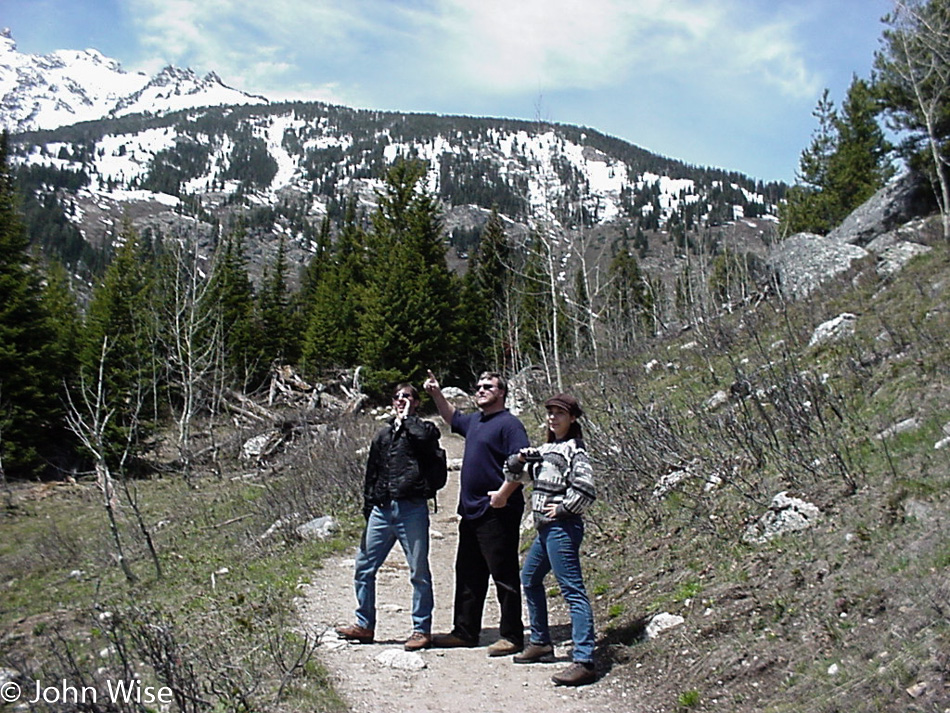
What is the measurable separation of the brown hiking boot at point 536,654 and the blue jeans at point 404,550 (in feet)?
2.62

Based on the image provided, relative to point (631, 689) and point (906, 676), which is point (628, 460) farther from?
point (906, 676)

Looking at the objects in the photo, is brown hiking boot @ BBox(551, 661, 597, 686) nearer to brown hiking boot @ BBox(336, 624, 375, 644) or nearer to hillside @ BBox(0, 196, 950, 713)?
hillside @ BBox(0, 196, 950, 713)

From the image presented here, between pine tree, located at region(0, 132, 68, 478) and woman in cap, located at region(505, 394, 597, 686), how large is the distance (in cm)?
2244

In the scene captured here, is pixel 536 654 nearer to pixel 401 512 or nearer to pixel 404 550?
pixel 404 550

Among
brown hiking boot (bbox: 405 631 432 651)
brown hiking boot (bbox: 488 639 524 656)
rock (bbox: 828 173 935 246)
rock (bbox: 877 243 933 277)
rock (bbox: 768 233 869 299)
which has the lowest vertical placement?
brown hiking boot (bbox: 488 639 524 656)

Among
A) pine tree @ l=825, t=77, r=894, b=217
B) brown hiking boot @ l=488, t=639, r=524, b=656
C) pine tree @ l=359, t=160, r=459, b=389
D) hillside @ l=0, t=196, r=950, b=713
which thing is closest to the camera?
hillside @ l=0, t=196, r=950, b=713

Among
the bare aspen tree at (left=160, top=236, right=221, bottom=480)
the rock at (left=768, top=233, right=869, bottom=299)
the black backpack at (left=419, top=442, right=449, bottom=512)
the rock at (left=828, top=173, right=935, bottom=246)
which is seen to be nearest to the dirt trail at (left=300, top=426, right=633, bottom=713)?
the black backpack at (left=419, top=442, right=449, bottom=512)

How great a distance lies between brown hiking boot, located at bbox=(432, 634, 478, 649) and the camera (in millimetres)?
5635

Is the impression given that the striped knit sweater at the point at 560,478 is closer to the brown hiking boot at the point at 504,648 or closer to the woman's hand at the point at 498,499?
the woman's hand at the point at 498,499

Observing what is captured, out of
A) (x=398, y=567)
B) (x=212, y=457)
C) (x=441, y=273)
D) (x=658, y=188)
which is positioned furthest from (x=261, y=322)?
(x=658, y=188)

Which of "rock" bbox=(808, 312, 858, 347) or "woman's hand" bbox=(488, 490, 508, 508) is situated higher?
"rock" bbox=(808, 312, 858, 347)

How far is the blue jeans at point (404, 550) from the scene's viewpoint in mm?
5590

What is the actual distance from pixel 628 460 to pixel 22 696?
6152 millimetres

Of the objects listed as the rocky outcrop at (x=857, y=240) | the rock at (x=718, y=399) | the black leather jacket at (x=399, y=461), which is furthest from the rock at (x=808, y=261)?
the black leather jacket at (x=399, y=461)
